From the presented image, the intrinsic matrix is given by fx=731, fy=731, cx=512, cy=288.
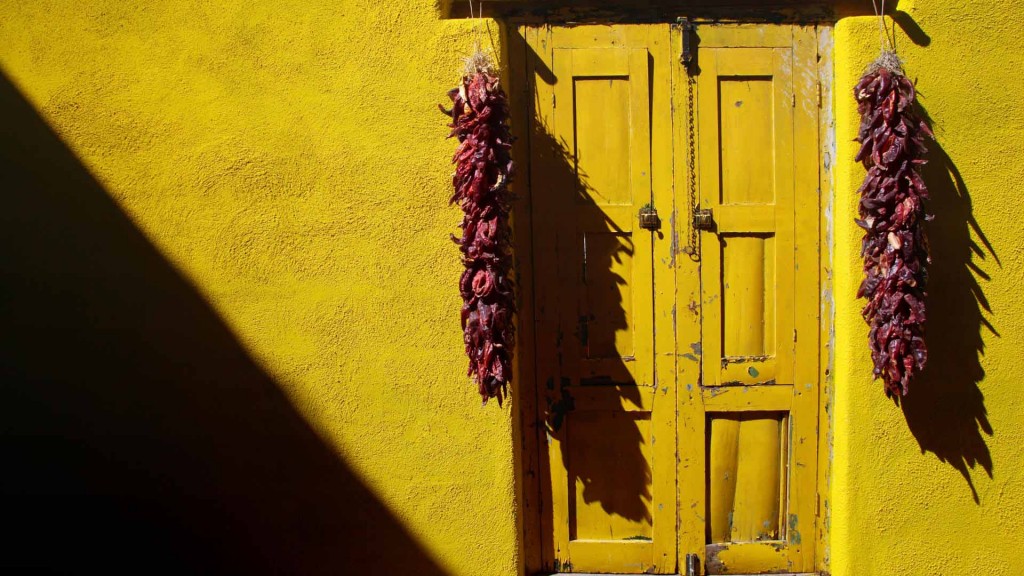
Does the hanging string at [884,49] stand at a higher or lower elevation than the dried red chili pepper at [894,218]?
higher

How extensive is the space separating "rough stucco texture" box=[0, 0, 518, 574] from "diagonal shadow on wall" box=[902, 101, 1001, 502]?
1.94 m

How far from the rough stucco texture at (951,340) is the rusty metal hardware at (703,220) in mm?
576

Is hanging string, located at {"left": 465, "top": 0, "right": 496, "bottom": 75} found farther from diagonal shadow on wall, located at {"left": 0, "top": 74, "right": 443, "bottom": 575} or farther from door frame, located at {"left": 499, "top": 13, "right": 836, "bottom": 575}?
diagonal shadow on wall, located at {"left": 0, "top": 74, "right": 443, "bottom": 575}

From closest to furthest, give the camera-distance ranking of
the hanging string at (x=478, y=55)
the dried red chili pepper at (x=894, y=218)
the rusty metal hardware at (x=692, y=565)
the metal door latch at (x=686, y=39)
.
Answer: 1. the dried red chili pepper at (x=894, y=218)
2. the hanging string at (x=478, y=55)
3. the metal door latch at (x=686, y=39)
4. the rusty metal hardware at (x=692, y=565)

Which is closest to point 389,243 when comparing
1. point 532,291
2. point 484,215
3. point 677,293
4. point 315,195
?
point 315,195

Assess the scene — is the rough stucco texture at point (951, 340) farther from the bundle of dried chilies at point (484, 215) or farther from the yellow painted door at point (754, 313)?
the bundle of dried chilies at point (484, 215)


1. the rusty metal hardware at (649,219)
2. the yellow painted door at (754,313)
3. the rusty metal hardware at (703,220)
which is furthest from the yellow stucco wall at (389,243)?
the rusty metal hardware at (649,219)

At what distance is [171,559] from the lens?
3.63m

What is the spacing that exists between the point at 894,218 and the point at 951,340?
0.71 metres

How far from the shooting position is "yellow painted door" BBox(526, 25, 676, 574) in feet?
11.1

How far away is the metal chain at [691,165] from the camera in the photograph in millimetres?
3375

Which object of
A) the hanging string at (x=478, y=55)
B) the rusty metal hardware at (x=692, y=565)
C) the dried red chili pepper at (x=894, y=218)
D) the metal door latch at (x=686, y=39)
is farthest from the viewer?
the rusty metal hardware at (x=692, y=565)

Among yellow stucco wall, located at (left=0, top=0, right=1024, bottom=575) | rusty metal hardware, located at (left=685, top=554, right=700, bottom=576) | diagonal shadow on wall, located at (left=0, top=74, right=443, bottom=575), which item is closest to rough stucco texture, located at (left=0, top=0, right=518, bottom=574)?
yellow stucco wall, located at (left=0, top=0, right=1024, bottom=575)

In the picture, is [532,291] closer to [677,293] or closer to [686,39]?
[677,293]
